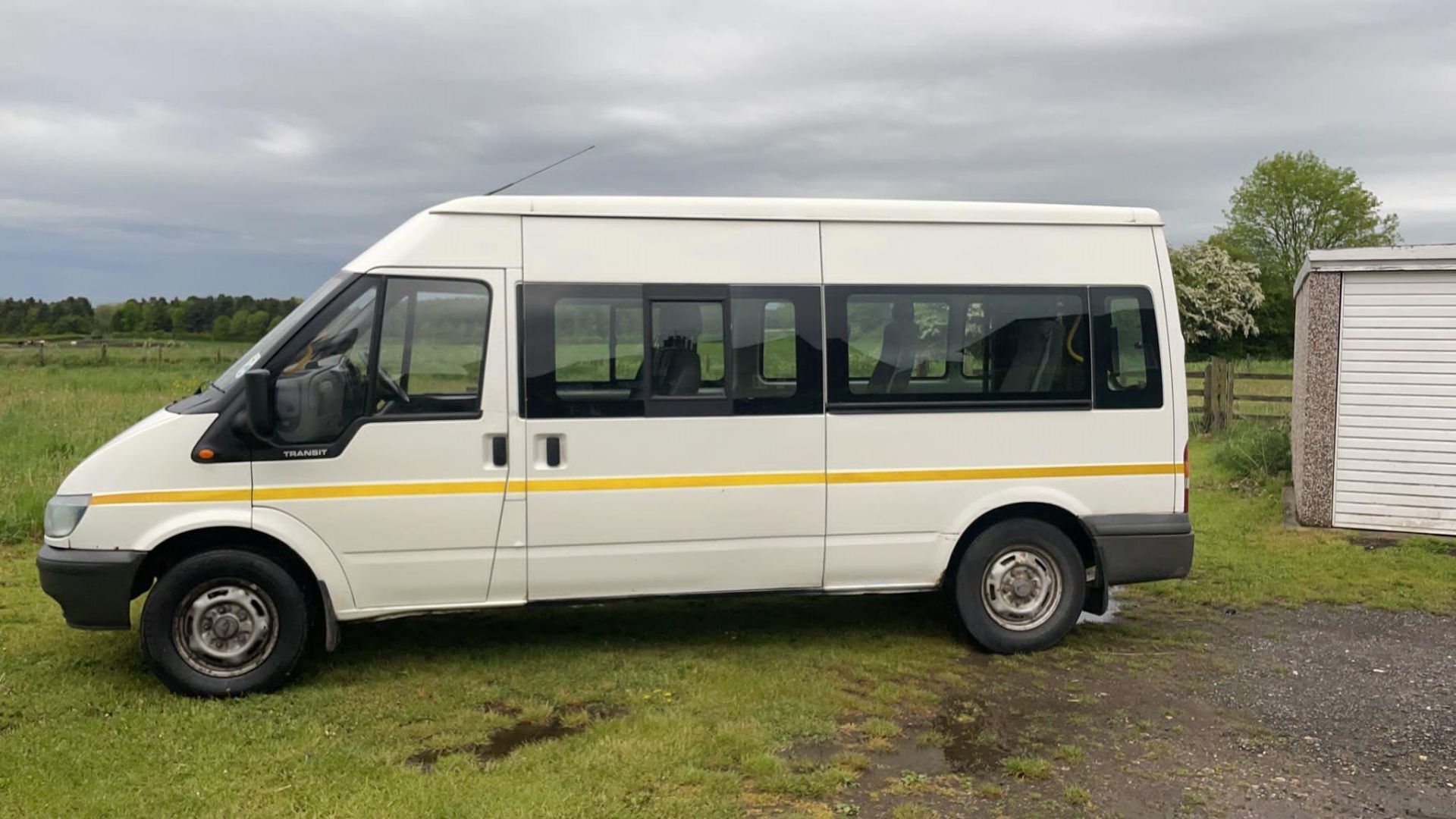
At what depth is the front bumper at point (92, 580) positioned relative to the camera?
18.5 feet

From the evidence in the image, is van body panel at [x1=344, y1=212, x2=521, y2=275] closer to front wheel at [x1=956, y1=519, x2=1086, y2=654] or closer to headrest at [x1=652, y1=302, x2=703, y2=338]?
headrest at [x1=652, y1=302, x2=703, y2=338]

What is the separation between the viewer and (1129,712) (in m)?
5.82

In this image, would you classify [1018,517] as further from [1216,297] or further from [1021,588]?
[1216,297]

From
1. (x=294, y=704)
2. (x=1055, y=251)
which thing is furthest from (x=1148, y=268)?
(x=294, y=704)

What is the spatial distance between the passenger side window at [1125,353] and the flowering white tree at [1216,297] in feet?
160

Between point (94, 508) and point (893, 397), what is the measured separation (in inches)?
170

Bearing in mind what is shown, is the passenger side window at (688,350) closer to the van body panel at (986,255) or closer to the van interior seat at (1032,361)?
the van body panel at (986,255)

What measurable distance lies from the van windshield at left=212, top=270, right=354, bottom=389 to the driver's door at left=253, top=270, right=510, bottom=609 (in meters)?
0.06

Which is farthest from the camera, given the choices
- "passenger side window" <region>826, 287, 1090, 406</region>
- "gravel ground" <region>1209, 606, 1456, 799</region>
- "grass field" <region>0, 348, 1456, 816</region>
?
"passenger side window" <region>826, 287, 1090, 406</region>

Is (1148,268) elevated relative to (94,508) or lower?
elevated

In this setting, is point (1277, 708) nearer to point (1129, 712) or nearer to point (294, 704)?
point (1129, 712)

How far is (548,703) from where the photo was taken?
5824 millimetres

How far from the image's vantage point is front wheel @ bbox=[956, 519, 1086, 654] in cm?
674

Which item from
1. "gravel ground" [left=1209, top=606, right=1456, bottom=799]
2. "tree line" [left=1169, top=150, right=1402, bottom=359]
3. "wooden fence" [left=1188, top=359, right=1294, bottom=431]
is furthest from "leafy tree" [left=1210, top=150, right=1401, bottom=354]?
"gravel ground" [left=1209, top=606, right=1456, bottom=799]
